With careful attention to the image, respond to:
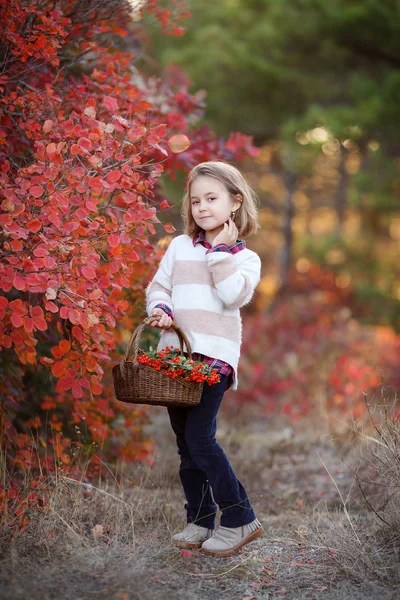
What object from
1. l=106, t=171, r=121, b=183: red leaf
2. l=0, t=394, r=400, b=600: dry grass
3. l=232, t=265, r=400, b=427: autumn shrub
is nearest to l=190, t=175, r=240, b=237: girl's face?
l=106, t=171, r=121, b=183: red leaf

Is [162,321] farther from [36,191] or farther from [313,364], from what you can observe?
[313,364]

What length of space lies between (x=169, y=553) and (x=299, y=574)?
592 millimetres

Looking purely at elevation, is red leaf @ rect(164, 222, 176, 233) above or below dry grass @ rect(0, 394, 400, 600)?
above

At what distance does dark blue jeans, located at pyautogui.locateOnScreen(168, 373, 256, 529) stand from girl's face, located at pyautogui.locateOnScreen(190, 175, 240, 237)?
73cm

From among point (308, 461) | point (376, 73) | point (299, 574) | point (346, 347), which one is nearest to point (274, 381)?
point (346, 347)

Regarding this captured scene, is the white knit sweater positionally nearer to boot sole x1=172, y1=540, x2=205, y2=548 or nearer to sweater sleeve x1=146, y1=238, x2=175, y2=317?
sweater sleeve x1=146, y1=238, x2=175, y2=317

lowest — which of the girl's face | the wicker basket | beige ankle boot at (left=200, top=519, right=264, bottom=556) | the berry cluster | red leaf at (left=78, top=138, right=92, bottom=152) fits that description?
beige ankle boot at (left=200, top=519, right=264, bottom=556)

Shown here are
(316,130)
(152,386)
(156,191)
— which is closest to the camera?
(152,386)

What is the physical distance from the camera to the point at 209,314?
3236 mm

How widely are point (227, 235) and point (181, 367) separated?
26.5 inches

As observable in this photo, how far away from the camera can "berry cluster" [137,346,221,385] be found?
3.00 meters

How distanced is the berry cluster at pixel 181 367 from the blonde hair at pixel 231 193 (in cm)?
70

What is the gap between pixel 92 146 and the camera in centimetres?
319

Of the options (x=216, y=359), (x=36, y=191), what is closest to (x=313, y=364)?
(x=216, y=359)
